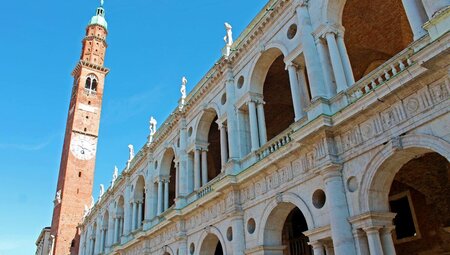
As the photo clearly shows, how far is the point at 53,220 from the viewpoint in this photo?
49.5 m

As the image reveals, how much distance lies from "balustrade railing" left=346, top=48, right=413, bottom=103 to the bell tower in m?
42.7

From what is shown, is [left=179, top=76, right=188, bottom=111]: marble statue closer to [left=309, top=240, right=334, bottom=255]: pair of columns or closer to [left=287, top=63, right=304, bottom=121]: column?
[left=287, top=63, right=304, bottom=121]: column

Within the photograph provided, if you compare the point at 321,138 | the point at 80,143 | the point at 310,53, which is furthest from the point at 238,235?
the point at 80,143

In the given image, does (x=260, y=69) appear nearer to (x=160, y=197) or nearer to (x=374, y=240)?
(x=374, y=240)

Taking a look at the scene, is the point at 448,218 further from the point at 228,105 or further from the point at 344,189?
the point at 228,105

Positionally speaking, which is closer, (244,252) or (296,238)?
(244,252)

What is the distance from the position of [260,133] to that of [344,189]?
5.61m

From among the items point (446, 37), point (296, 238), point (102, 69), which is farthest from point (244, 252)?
point (102, 69)

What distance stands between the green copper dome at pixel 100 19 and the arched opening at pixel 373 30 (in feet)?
163

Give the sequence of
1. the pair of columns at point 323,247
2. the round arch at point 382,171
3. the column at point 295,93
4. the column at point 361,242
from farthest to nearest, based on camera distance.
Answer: the column at point 295,93, the pair of columns at point 323,247, the column at point 361,242, the round arch at point 382,171

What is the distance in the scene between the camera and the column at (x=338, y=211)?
10375 mm

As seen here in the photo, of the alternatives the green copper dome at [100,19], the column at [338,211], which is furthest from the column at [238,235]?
the green copper dome at [100,19]

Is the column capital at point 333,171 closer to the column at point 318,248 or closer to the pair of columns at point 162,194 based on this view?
the column at point 318,248

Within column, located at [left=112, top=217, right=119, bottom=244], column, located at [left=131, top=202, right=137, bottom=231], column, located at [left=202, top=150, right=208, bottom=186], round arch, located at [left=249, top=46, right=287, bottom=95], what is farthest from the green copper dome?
round arch, located at [left=249, top=46, right=287, bottom=95]
